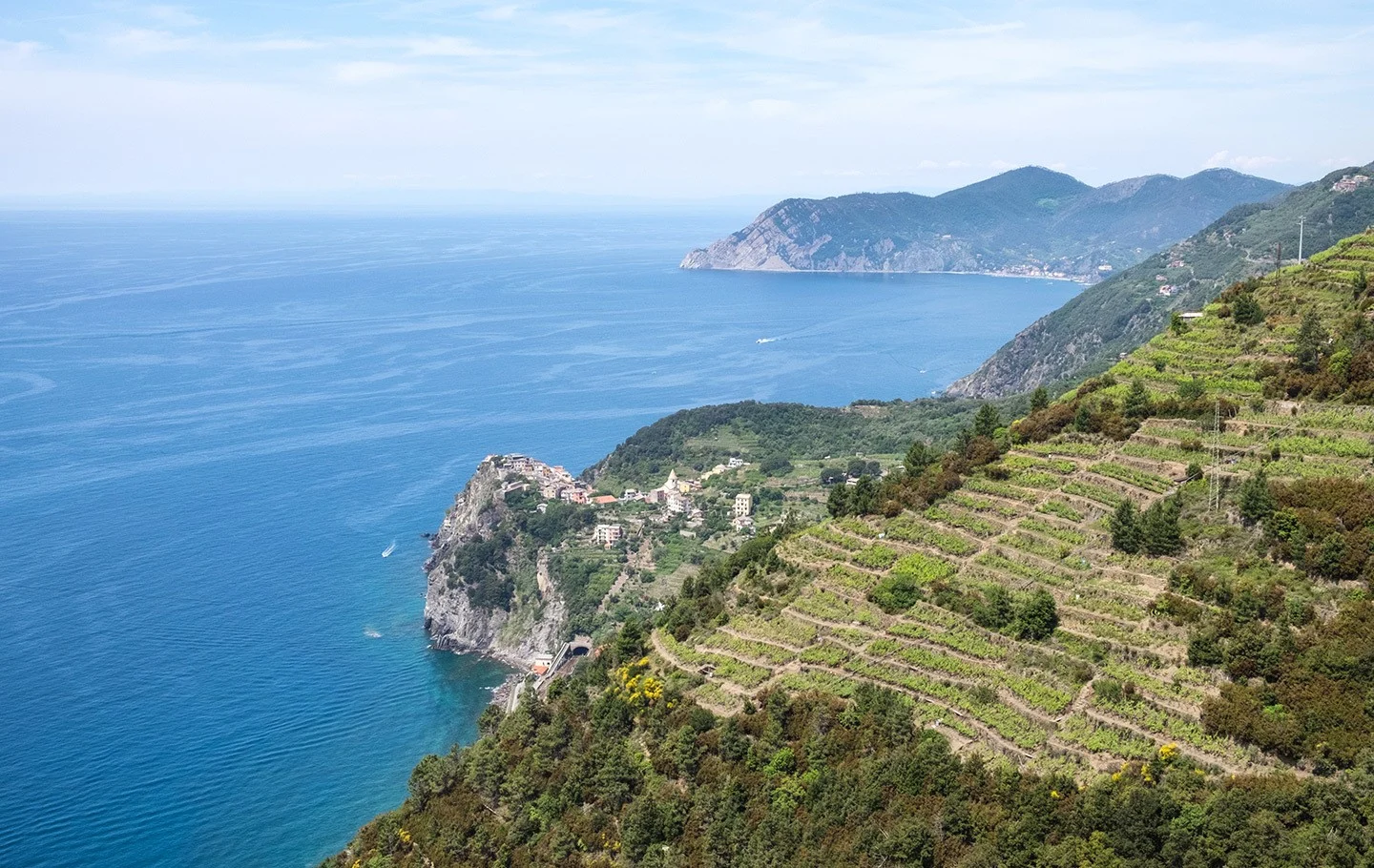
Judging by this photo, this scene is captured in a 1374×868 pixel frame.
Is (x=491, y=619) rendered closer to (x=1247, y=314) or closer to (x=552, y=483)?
(x=552, y=483)

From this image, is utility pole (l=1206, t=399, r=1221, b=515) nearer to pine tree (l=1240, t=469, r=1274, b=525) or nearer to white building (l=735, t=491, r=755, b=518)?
pine tree (l=1240, t=469, r=1274, b=525)

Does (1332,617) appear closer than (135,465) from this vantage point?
Yes

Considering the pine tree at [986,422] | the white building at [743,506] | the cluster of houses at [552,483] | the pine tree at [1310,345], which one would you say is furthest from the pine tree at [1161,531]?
the cluster of houses at [552,483]

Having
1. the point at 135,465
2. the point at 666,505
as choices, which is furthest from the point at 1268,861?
the point at 135,465

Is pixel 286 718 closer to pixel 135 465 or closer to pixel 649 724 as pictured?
pixel 649 724

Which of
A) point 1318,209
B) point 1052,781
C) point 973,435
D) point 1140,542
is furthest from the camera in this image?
point 1318,209

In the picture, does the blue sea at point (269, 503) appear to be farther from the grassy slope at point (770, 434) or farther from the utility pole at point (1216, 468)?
the utility pole at point (1216, 468)
